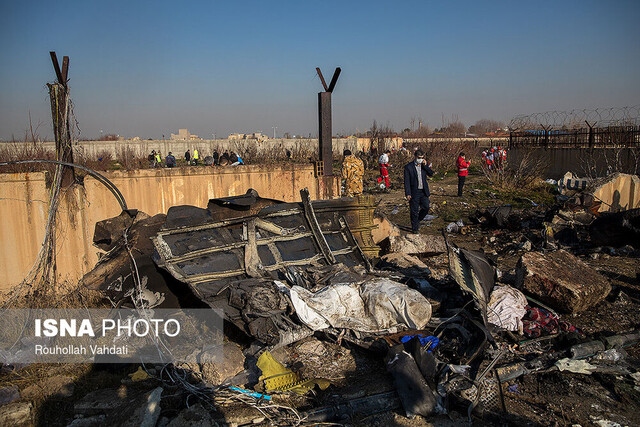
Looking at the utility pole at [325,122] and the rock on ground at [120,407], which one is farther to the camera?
the utility pole at [325,122]

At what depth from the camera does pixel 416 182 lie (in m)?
8.19

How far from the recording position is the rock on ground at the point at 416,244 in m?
7.09

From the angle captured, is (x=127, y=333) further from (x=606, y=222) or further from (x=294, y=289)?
(x=606, y=222)

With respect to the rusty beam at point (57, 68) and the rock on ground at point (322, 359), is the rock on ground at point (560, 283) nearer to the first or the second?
the rock on ground at point (322, 359)

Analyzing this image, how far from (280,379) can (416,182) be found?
538 centimetres

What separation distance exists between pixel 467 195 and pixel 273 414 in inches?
437

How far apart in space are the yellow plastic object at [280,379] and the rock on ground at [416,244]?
368 centimetres

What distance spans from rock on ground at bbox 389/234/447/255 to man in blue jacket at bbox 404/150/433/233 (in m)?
0.97

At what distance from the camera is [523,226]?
8.98 m

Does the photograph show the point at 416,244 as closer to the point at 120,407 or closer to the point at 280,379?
the point at 280,379

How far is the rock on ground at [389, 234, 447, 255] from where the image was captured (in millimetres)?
7094

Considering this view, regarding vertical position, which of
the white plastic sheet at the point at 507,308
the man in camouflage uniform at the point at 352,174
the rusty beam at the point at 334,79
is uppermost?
the rusty beam at the point at 334,79

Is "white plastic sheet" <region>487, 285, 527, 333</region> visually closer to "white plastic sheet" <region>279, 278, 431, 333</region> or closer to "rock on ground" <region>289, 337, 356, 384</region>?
"white plastic sheet" <region>279, 278, 431, 333</region>

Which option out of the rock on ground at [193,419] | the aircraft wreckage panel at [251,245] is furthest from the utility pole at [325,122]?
the rock on ground at [193,419]
